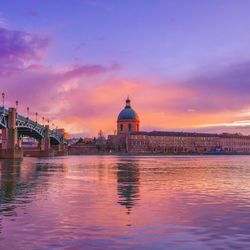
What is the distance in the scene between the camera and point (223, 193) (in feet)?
87.0

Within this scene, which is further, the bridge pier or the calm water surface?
the bridge pier

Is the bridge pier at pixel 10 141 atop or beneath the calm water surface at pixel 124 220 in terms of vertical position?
atop

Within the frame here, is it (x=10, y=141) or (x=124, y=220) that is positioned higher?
(x=10, y=141)

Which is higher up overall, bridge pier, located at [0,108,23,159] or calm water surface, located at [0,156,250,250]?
bridge pier, located at [0,108,23,159]

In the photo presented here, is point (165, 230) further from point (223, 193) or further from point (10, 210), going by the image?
point (223, 193)

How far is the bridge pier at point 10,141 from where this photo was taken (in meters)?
111

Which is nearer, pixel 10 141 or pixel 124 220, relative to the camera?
pixel 124 220

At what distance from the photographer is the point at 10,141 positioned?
11650 cm

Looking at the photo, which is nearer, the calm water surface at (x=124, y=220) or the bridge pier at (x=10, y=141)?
the calm water surface at (x=124, y=220)

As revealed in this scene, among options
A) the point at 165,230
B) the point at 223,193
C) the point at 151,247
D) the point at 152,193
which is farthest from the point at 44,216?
the point at 223,193

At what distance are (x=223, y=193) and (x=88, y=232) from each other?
1384cm

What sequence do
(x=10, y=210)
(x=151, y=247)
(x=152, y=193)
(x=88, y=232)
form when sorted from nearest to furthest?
(x=151, y=247), (x=88, y=232), (x=10, y=210), (x=152, y=193)

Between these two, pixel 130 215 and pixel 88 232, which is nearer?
pixel 88 232

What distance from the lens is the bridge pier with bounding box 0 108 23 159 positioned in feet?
364
